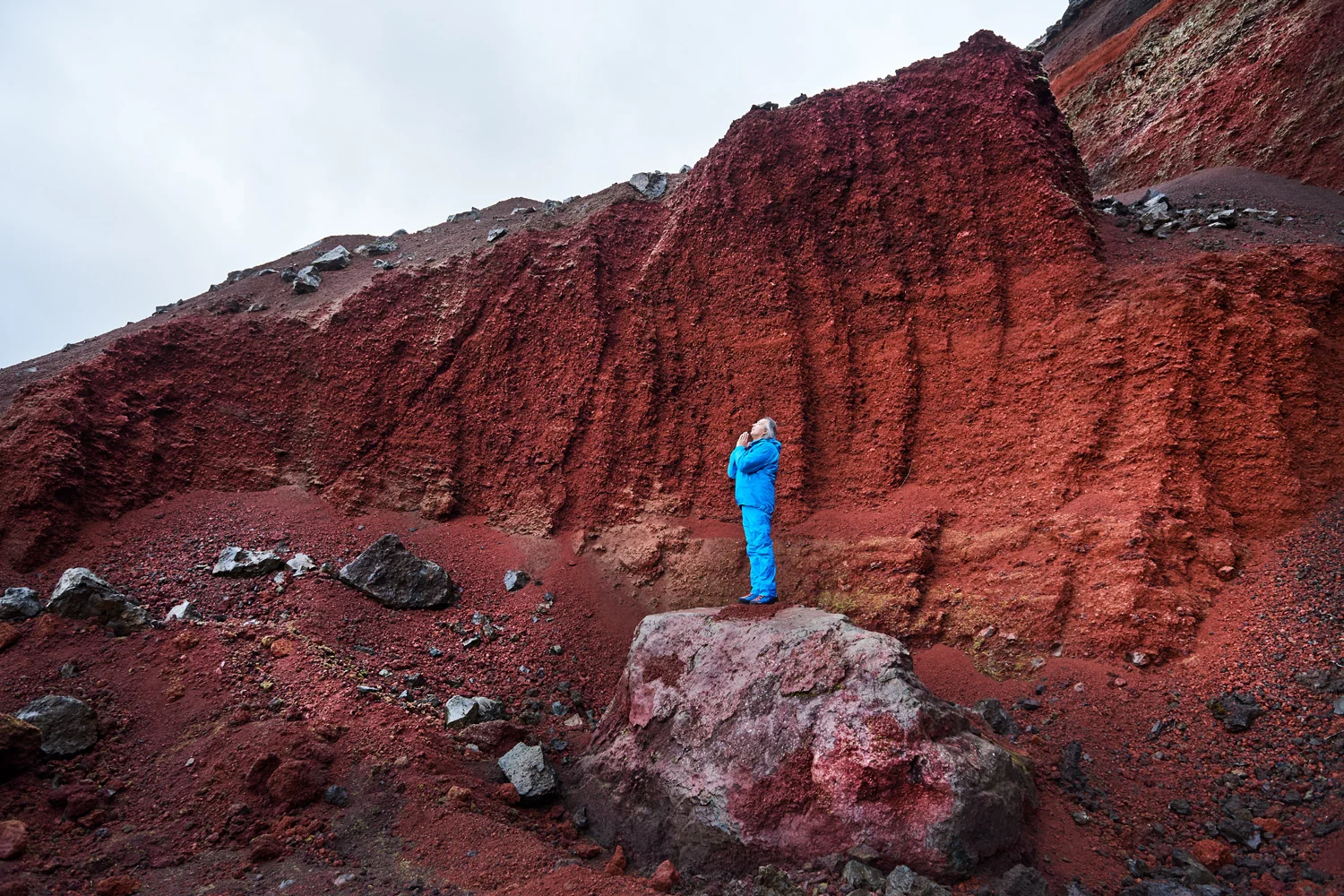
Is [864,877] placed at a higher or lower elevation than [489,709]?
lower

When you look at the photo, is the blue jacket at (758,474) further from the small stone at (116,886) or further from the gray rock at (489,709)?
the small stone at (116,886)

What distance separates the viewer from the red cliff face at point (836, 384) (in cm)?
681

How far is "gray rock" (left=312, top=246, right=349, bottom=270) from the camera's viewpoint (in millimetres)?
12820

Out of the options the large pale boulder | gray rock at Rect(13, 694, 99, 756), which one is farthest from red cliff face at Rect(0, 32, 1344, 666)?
gray rock at Rect(13, 694, 99, 756)

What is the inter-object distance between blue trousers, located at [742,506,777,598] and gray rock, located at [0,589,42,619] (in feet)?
24.4

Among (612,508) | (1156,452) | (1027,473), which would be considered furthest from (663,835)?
(1156,452)

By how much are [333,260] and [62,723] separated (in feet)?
33.1

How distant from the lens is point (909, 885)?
368 centimetres

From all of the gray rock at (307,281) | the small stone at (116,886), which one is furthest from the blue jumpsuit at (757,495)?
the gray rock at (307,281)

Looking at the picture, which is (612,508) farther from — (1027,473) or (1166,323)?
(1166,323)

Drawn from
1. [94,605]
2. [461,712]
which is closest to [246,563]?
[94,605]

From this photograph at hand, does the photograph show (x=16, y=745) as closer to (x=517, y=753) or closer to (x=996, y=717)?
(x=517, y=753)

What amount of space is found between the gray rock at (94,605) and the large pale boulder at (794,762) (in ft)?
16.5

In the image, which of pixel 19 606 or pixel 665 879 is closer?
pixel 665 879
